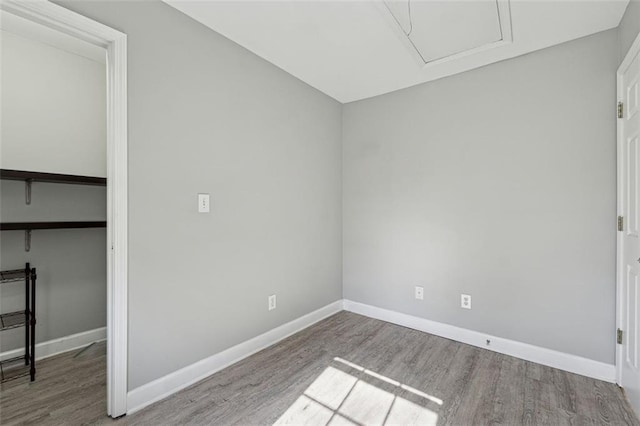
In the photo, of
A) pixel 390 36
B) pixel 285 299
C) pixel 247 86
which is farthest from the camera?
pixel 285 299

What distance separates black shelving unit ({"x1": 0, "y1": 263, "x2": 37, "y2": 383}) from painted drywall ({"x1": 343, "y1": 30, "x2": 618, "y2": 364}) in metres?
2.85

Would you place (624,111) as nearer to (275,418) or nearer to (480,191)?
(480,191)

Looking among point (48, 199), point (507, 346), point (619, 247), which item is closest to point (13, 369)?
point (48, 199)

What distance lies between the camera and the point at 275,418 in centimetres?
170

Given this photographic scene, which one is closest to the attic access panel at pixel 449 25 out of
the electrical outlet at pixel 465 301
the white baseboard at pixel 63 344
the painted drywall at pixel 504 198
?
the painted drywall at pixel 504 198

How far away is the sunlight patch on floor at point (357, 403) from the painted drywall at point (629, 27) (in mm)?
2504

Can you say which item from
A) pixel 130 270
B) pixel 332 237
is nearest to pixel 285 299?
pixel 332 237

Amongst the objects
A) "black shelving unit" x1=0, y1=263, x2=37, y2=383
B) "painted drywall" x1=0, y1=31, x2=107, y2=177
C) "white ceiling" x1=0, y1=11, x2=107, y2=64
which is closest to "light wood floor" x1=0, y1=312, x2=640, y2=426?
"black shelving unit" x1=0, y1=263, x2=37, y2=383

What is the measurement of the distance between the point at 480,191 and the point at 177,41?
2.64m

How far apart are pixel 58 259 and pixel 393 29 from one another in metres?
3.22

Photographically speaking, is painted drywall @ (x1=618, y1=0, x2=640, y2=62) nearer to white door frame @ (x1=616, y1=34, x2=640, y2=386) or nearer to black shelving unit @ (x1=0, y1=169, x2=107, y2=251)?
white door frame @ (x1=616, y1=34, x2=640, y2=386)

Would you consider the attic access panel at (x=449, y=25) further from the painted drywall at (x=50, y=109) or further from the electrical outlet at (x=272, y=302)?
the painted drywall at (x=50, y=109)

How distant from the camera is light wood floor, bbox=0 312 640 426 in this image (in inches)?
67.1

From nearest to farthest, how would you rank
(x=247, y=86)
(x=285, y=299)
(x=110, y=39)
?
(x=110, y=39)
(x=247, y=86)
(x=285, y=299)
